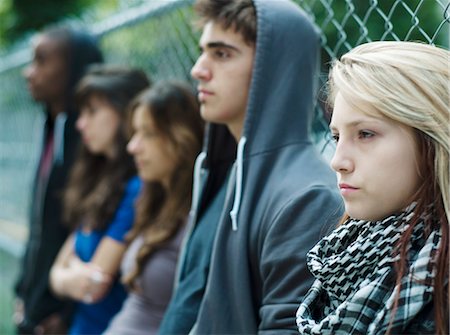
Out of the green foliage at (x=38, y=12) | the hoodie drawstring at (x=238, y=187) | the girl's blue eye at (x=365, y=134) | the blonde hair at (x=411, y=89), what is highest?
the blonde hair at (x=411, y=89)

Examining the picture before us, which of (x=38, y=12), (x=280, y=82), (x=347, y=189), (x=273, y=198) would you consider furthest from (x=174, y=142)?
(x=38, y=12)

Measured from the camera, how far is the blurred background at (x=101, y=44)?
3.94 m

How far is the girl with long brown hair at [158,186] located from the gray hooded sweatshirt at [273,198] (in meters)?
0.82

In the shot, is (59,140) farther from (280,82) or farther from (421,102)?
(421,102)

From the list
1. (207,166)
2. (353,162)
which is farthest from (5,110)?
(353,162)

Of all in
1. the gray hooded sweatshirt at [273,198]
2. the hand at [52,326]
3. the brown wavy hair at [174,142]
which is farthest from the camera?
the hand at [52,326]

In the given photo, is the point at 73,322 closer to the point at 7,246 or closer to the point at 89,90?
the point at 89,90

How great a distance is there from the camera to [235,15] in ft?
8.75

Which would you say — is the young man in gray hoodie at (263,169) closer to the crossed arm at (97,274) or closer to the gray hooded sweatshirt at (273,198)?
the gray hooded sweatshirt at (273,198)

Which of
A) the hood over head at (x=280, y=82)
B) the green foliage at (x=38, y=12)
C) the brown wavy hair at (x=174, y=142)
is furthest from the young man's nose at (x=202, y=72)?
the green foliage at (x=38, y=12)

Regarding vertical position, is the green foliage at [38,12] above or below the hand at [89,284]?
below

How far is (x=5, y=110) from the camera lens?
26.1 ft

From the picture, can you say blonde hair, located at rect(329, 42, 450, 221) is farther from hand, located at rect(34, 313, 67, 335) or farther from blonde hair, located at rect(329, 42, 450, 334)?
hand, located at rect(34, 313, 67, 335)

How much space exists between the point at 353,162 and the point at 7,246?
233 inches
